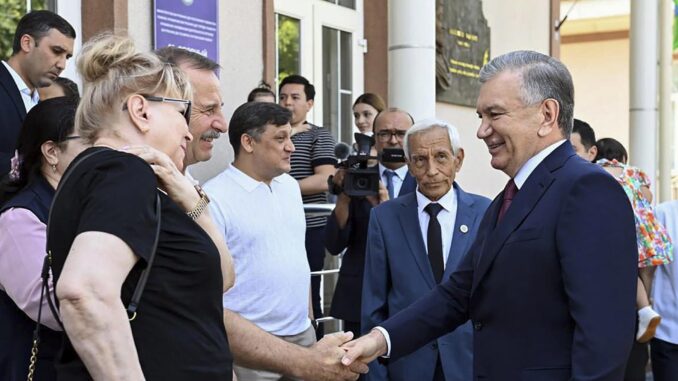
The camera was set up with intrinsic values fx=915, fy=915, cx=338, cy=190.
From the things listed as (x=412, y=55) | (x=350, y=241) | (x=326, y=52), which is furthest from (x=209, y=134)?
(x=326, y=52)

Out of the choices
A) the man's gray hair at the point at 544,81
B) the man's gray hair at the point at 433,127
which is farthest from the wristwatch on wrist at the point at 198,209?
the man's gray hair at the point at 433,127

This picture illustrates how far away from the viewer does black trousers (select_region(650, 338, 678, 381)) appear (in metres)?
4.90

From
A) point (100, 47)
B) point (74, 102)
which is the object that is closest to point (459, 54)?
point (74, 102)

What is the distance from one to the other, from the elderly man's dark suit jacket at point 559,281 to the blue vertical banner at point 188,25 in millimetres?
3435

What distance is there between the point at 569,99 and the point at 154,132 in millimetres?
1340

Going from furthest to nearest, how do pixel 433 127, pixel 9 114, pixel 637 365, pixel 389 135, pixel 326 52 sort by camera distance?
pixel 326 52, pixel 637 365, pixel 389 135, pixel 433 127, pixel 9 114

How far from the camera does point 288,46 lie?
7859 millimetres

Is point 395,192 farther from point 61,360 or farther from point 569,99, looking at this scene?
point 61,360

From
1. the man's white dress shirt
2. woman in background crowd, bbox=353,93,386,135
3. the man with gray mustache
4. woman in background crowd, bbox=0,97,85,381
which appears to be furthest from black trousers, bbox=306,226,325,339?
woman in background crowd, bbox=0,97,85,381

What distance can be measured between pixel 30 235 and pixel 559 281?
1669mm

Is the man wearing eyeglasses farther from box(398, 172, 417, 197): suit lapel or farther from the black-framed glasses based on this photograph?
the black-framed glasses

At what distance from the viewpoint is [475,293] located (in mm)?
3018

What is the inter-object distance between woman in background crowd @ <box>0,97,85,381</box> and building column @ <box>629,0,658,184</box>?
10417 mm

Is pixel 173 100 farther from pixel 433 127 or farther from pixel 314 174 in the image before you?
pixel 314 174
